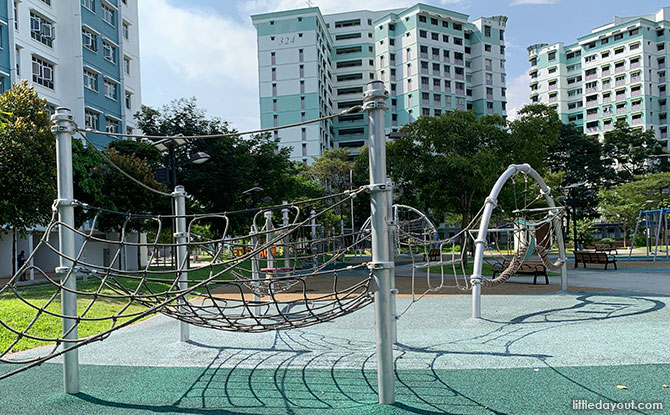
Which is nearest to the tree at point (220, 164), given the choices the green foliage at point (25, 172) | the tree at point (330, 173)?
the green foliage at point (25, 172)

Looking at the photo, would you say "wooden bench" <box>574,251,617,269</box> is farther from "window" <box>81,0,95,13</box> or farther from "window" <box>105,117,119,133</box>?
"window" <box>81,0,95,13</box>

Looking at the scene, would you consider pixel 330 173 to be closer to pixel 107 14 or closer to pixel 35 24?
pixel 107 14

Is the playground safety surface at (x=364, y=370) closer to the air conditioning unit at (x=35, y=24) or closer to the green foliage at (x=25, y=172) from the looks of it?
the green foliage at (x=25, y=172)

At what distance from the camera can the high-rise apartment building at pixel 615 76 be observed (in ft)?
198

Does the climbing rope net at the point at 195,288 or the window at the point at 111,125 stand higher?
the window at the point at 111,125

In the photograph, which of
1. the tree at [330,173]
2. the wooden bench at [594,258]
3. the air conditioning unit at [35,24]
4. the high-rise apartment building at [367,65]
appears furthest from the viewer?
the high-rise apartment building at [367,65]

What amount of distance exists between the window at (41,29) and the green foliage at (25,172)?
39.1 feet

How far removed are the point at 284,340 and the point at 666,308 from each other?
17.5ft

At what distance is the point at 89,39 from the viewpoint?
83.8 ft

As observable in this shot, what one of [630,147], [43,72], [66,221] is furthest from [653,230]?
[66,221]

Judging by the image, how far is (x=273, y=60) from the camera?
59469mm

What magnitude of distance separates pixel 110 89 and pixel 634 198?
34176 millimetres

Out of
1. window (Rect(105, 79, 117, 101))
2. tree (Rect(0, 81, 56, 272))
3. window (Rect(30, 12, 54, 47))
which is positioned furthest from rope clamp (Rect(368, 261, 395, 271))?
window (Rect(105, 79, 117, 101))

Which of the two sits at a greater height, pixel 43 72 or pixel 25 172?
pixel 43 72
